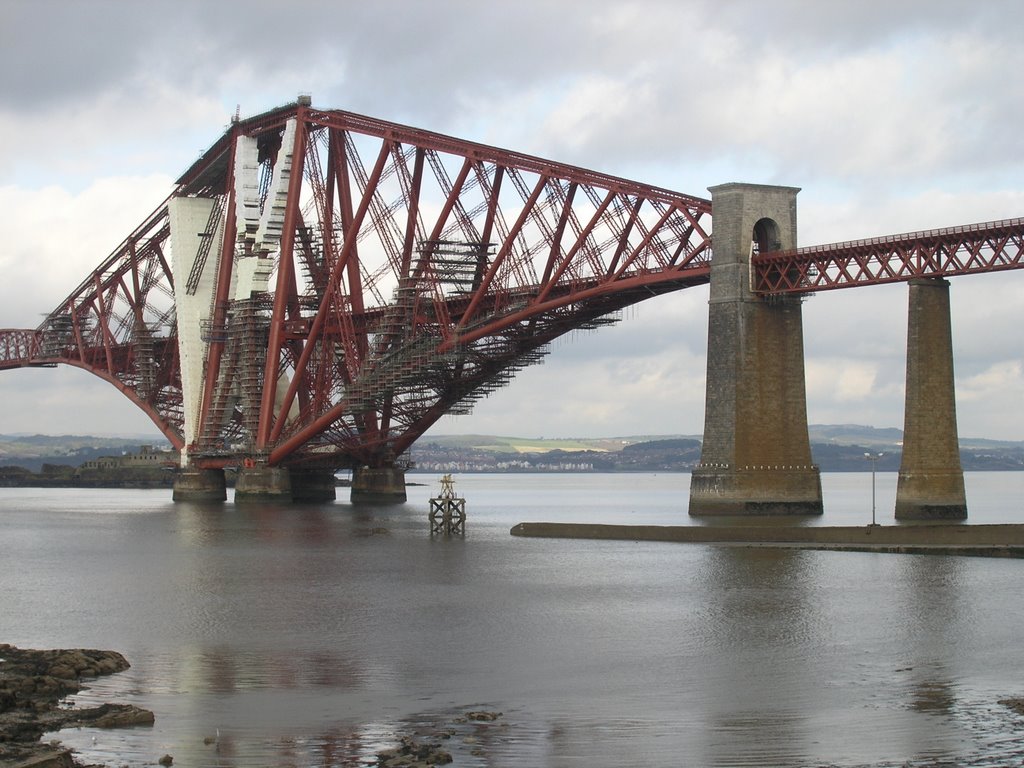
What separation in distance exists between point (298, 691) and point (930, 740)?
1144 centimetres

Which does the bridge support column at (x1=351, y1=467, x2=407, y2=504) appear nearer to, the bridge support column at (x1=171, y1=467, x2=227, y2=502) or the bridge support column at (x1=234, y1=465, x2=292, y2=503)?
the bridge support column at (x1=234, y1=465, x2=292, y2=503)

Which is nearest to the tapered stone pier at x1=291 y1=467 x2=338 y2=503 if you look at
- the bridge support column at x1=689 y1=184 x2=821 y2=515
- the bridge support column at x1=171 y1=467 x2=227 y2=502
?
the bridge support column at x1=171 y1=467 x2=227 y2=502

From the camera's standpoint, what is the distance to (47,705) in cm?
2628

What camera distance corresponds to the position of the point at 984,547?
179 feet

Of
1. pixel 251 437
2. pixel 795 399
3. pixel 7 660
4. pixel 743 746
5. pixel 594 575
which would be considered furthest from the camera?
pixel 251 437

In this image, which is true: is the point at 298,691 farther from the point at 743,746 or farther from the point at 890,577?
the point at 890,577

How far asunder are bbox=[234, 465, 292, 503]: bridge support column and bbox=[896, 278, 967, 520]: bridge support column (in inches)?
1851

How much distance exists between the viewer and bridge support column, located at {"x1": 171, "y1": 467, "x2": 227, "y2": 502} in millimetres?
110062

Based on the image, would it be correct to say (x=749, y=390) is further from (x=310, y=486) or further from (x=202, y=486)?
(x=202, y=486)

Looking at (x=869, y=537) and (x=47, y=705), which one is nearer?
(x=47, y=705)

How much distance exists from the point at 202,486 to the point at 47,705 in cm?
8531

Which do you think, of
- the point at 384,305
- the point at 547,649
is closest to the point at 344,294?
the point at 384,305

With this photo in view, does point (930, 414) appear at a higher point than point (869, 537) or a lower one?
higher

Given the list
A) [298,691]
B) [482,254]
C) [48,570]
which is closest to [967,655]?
[298,691]
